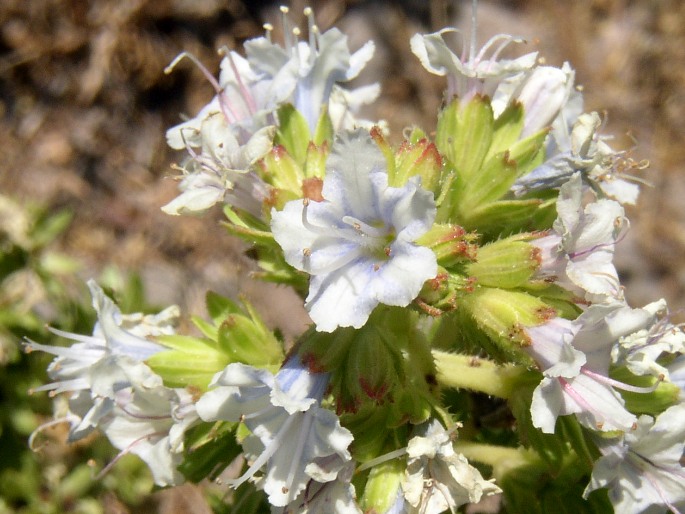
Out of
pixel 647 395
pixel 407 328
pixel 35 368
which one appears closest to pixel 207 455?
pixel 407 328

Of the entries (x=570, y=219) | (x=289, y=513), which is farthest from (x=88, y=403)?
(x=570, y=219)

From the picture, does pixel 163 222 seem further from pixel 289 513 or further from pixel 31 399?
pixel 289 513

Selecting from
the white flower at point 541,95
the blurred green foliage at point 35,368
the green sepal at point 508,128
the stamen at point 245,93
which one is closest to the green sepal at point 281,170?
the stamen at point 245,93

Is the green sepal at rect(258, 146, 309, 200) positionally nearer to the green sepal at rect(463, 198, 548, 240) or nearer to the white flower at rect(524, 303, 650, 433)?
the green sepal at rect(463, 198, 548, 240)

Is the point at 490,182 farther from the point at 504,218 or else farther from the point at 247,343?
the point at 247,343

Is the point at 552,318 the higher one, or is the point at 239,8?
the point at 552,318

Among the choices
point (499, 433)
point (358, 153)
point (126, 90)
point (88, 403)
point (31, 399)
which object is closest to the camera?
point (358, 153)

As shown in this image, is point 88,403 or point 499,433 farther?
point 499,433

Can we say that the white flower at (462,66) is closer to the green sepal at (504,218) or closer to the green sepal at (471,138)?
the green sepal at (471,138)

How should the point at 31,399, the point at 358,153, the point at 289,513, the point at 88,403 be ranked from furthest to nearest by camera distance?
the point at 31,399
the point at 88,403
the point at 289,513
the point at 358,153
